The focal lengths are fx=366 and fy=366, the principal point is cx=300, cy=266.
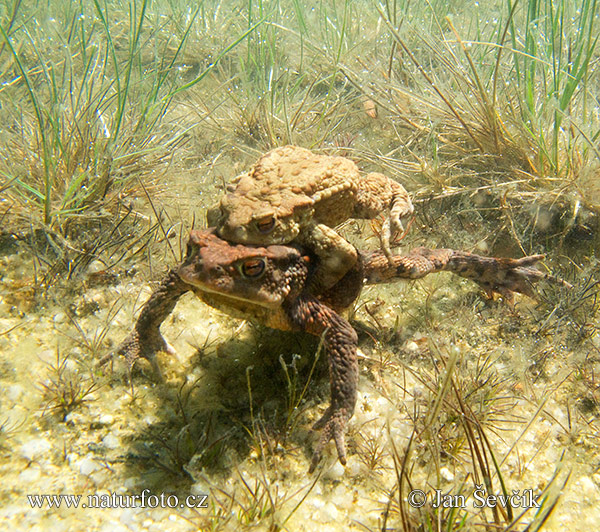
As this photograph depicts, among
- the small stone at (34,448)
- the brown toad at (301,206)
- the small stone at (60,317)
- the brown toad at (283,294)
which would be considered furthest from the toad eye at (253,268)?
the small stone at (60,317)

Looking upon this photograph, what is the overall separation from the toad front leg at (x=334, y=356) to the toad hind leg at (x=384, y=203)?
2.06ft

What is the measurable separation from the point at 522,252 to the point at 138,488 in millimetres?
3699

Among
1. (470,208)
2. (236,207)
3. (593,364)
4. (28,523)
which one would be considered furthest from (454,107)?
(28,523)

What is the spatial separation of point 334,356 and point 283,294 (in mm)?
481

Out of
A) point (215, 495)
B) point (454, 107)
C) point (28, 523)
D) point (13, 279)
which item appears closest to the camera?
point (28, 523)

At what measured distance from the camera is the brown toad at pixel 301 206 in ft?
6.60

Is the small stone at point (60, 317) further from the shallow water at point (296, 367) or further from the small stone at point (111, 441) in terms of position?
the small stone at point (111, 441)

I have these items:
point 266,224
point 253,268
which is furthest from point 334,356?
point 266,224

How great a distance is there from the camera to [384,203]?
8.82 feet

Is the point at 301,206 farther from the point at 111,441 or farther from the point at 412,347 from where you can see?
the point at 111,441

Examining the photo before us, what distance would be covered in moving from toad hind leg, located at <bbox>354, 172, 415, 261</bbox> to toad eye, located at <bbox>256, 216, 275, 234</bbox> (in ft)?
2.46

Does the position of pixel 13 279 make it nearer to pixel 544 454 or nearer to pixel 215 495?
pixel 215 495

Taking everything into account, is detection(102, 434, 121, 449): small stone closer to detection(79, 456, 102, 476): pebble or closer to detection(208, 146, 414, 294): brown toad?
detection(79, 456, 102, 476): pebble

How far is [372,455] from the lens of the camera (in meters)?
2.08
